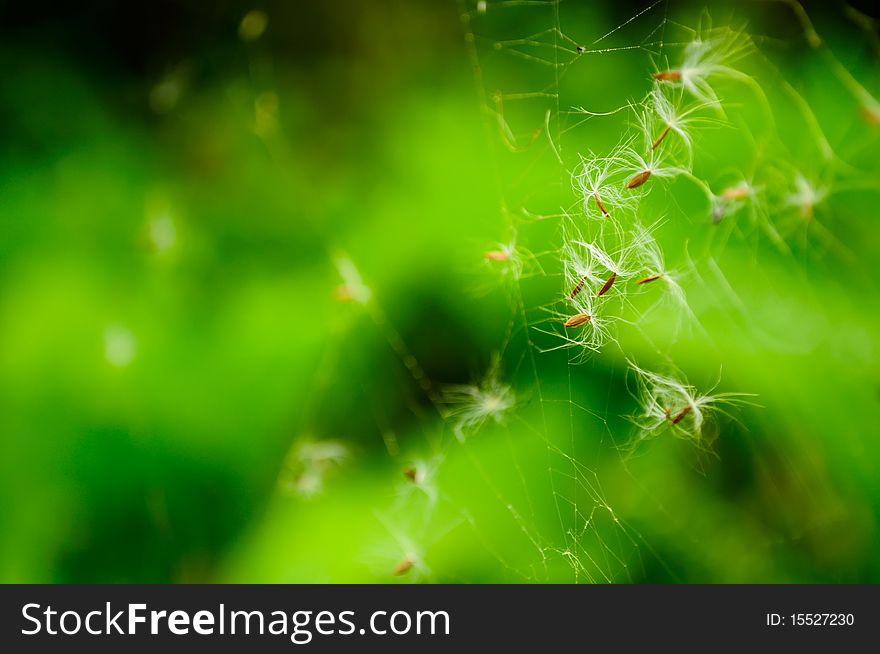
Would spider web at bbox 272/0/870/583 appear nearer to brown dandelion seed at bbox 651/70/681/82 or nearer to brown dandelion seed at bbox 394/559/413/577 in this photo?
brown dandelion seed at bbox 394/559/413/577

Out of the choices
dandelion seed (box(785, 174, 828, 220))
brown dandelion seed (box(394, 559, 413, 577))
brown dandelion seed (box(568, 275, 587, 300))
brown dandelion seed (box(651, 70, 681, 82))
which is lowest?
brown dandelion seed (box(394, 559, 413, 577))

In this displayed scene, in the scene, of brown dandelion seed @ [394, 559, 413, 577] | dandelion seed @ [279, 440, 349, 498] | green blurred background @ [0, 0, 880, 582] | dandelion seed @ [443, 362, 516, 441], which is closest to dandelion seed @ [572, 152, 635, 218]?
green blurred background @ [0, 0, 880, 582]

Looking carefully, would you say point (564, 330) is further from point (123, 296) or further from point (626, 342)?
point (123, 296)

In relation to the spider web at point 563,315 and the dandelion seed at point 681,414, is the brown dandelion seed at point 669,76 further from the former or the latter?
the dandelion seed at point 681,414

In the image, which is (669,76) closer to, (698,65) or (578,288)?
(698,65)

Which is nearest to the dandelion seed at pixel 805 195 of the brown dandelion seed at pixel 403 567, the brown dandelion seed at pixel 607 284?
the brown dandelion seed at pixel 607 284
